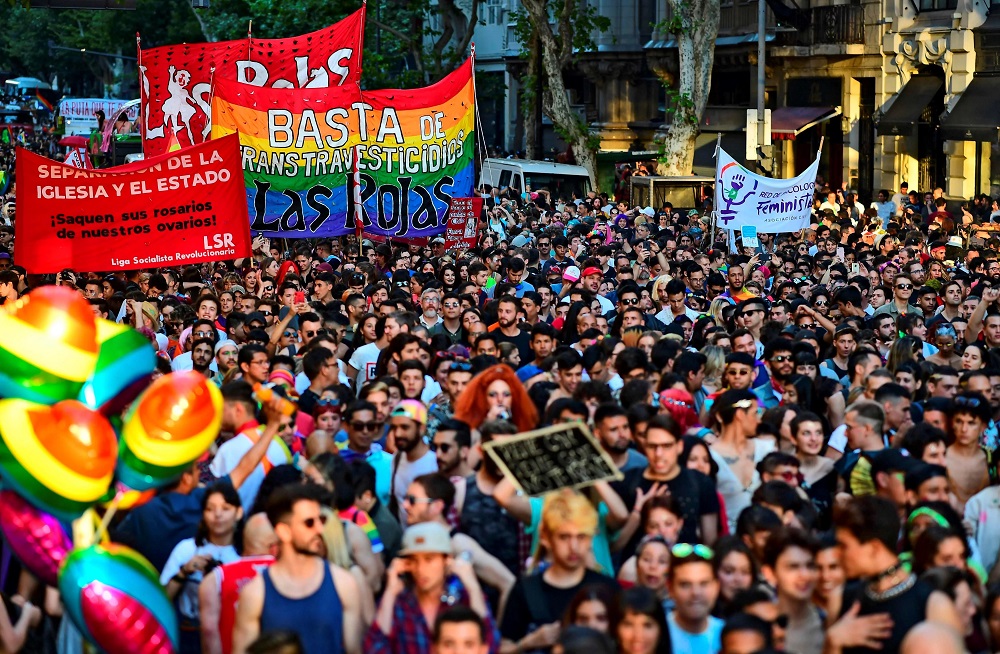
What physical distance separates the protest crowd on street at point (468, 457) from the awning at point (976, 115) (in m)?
14.8

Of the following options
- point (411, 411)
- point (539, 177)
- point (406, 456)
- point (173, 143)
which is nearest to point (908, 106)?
point (539, 177)

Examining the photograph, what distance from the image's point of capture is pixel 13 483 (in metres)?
6.12

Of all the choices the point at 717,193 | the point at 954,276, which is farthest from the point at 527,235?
the point at 954,276

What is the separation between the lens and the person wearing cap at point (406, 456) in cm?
776

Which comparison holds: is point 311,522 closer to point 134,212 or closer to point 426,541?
point 426,541

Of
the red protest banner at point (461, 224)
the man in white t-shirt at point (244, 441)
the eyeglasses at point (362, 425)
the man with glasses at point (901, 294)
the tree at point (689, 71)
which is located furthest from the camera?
the tree at point (689, 71)

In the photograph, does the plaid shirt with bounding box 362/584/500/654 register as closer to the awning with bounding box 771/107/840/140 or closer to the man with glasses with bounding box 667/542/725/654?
the man with glasses with bounding box 667/542/725/654

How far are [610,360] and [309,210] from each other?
23.1 feet

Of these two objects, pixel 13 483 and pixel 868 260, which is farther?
pixel 868 260

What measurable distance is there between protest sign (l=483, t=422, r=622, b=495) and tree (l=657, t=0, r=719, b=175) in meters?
24.4

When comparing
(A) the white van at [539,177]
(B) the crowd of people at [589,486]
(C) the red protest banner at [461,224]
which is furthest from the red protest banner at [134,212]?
(A) the white van at [539,177]

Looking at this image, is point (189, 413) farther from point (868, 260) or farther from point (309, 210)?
point (868, 260)

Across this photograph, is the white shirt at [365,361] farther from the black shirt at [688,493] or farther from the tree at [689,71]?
the tree at [689,71]

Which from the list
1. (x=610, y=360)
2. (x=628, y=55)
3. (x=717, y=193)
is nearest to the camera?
(x=610, y=360)
